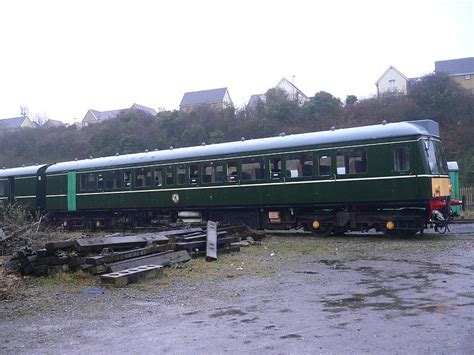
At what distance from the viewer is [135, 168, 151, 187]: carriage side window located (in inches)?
870

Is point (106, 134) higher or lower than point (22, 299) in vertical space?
higher

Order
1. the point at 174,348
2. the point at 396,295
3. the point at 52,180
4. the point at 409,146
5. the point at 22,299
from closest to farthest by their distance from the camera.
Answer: the point at 174,348
the point at 396,295
the point at 22,299
the point at 409,146
the point at 52,180

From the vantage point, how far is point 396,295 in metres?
7.86

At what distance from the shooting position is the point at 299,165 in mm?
17625

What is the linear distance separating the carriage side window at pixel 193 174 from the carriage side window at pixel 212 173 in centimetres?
35

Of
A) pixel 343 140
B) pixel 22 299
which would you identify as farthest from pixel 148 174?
pixel 22 299

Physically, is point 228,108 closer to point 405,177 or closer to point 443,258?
point 405,177

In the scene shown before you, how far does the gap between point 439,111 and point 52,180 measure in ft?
109

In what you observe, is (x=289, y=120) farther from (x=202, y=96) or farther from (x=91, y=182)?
(x=202, y=96)

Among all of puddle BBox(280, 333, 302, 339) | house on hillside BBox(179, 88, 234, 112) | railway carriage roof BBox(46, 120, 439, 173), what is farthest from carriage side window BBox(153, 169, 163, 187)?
house on hillside BBox(179, 88, 234, 112)

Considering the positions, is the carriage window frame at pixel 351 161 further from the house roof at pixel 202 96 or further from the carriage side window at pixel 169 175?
the house roof at pixel 202 96

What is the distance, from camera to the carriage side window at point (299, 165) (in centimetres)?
1733

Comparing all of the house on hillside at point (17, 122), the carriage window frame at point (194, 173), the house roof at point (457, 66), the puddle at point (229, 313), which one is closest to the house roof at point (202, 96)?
the house on hillside at point (17, 122)

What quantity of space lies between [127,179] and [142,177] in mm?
1048
